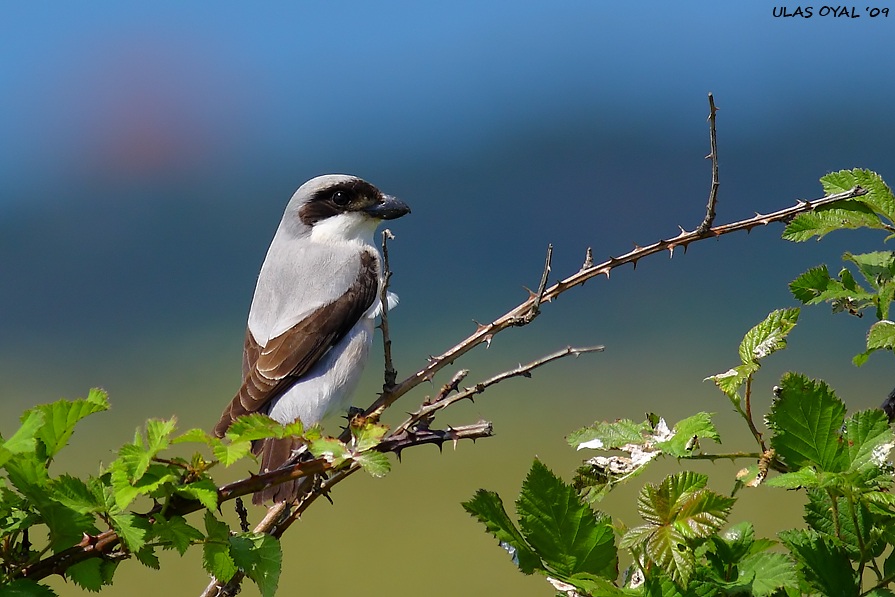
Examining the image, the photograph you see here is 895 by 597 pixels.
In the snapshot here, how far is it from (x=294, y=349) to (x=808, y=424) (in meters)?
2.20

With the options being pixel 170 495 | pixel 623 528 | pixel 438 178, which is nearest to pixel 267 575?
pixel 170 495

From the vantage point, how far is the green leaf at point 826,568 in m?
0.98

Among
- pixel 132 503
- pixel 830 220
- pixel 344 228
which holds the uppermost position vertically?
pixel 830 220

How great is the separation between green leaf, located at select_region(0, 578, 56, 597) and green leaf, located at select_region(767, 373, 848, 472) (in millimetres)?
775

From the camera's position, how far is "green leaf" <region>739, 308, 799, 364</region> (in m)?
1.12

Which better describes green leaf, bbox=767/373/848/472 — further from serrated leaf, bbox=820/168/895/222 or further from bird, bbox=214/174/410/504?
bird, bbox=214/174/410/504

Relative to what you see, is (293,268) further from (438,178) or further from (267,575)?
(438,178)

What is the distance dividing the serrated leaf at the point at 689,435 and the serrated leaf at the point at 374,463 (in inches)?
11.8

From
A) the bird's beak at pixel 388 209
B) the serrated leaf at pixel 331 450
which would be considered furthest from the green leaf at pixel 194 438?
the bird's beak at pixel 388 209

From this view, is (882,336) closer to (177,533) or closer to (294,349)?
(177,533)

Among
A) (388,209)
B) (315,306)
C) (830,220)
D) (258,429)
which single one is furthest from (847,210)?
(388,209)

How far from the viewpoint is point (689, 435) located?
1.03 metres

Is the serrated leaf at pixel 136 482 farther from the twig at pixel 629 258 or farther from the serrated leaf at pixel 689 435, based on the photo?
the serrated leaf at pixel 689 435

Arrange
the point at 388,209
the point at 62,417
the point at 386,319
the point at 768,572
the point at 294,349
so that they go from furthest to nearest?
the point at 388,209
the point at 294,349
the point at 386,319
the point at 62,417
the point at 768,572
